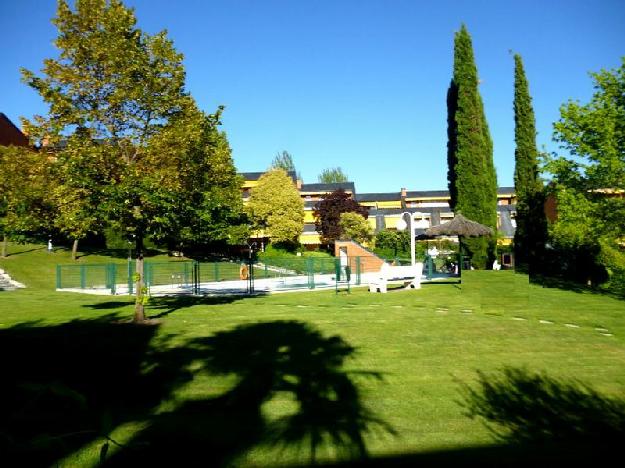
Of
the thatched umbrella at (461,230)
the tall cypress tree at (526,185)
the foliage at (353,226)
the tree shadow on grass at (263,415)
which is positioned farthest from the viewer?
the foliage at (353,226)

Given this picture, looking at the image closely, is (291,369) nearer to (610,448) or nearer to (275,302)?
(610,448)

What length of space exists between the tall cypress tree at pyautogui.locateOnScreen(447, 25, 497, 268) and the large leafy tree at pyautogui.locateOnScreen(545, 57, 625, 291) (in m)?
7.19

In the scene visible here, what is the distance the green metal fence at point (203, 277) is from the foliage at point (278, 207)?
18.1m

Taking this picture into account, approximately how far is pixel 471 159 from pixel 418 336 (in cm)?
1969

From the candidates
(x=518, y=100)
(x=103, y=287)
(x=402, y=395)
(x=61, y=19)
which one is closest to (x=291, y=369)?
(x=402, y=395)

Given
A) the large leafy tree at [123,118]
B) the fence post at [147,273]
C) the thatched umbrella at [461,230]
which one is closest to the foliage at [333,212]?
the thatched umbrella at [461,230]

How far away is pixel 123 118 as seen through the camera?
12562 mm

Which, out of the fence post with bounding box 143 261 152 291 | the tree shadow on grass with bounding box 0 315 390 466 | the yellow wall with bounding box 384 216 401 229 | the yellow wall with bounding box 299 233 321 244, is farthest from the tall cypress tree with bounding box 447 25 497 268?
the yellow wall with bounding box 384 216 401 229

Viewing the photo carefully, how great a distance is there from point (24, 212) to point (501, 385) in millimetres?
16967

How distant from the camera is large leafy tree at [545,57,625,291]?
17672 mm

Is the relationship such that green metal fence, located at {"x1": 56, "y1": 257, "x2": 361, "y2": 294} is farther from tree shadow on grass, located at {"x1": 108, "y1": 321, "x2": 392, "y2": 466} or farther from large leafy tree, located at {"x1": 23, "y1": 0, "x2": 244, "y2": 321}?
tree shadow on grass, located at {"x1": 108, "y1": 321, "x2": 392, "y2": 466}

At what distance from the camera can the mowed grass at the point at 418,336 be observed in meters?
5.60

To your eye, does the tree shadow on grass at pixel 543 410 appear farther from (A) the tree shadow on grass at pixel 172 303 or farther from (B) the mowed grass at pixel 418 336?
(A) the tree shadow on grass at pixel 172 303

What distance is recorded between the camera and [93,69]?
498 inches
